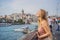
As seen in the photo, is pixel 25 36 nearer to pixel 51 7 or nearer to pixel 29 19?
pixel 29 19

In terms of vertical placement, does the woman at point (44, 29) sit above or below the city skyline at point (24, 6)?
below

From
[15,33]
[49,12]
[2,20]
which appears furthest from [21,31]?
[49,12]

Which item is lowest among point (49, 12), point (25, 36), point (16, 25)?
point (25, 36)

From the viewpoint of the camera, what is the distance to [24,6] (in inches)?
102

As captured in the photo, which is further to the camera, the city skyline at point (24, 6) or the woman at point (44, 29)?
the city skyline at point (24, 6)

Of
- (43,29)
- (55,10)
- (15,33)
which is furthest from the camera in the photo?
(55,10)

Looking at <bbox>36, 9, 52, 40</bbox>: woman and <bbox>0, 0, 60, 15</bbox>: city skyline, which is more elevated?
<bbox>0, 0, 60, 15</bbox>: city skyline

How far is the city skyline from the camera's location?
2.54 m

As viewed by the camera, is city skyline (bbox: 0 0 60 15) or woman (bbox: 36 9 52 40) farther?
city skyline (bbox: 0 0 60 15)

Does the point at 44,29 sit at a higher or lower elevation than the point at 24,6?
lower

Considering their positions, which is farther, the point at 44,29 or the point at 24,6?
the point at 24,6

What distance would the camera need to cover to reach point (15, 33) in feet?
8.21

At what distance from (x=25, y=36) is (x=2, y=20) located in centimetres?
41

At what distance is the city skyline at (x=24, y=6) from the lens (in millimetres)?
2535
